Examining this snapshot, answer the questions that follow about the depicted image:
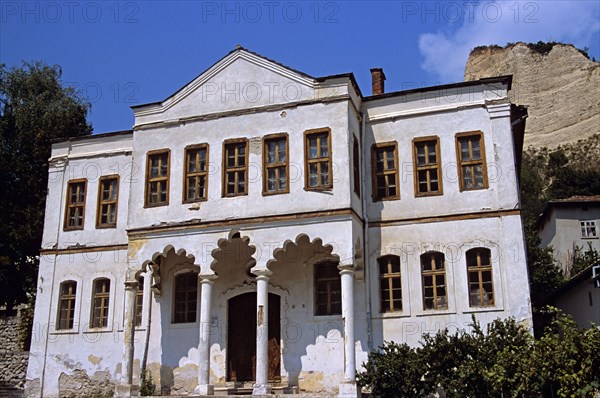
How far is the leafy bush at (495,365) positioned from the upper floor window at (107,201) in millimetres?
10200

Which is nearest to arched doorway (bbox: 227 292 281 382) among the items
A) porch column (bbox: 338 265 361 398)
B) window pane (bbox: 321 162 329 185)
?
porch column (bbox: 338 265 361 398)

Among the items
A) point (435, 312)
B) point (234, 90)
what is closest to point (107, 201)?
point (234, 90)

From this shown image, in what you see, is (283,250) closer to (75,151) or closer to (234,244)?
(234,244)

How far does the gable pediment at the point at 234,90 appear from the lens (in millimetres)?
19812

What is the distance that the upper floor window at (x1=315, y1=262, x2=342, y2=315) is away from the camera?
Answer: 19.3m

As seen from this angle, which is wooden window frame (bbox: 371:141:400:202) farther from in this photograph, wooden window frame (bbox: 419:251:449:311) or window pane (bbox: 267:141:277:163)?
window pane (bbox: 267:141:277:163)

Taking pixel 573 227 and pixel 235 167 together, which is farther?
pixel 573 227

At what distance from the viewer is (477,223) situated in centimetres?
1862

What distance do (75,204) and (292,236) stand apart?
8.76 metres

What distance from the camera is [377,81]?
22.4 m

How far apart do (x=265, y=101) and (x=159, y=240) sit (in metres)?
5.20

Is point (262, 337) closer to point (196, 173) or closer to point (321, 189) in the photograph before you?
point (321, 189)

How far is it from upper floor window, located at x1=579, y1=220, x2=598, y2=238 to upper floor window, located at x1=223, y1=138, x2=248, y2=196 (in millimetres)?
25972

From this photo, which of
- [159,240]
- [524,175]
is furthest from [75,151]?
Result: [524,175]
